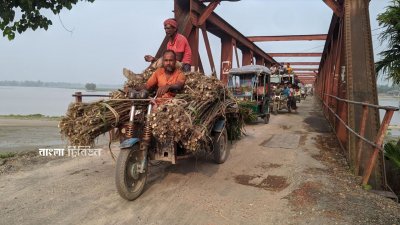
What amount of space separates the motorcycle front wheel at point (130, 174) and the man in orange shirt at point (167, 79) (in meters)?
1.19

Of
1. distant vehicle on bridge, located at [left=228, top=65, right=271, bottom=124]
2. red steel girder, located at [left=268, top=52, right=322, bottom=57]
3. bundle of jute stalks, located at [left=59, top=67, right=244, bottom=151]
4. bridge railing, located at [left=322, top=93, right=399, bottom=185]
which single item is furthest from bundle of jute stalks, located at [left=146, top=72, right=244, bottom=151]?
red steel girder, located at [left=268, top=52, right=322, bottom=57]

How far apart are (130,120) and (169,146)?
0.68 meters

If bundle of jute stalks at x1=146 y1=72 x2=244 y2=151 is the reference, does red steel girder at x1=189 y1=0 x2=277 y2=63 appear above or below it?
above

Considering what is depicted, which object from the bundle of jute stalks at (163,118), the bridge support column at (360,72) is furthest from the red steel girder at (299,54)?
the bundle of jute stalks at (163,118)

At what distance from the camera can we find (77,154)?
7270 millimetres

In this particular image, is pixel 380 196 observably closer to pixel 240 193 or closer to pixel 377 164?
pixel 377 164

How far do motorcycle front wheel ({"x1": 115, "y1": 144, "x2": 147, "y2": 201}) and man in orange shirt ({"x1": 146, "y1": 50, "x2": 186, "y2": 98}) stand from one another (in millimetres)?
1191

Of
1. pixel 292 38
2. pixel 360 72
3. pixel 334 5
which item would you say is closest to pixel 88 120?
pixel 360 72

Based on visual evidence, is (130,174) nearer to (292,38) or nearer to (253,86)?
(253,86)

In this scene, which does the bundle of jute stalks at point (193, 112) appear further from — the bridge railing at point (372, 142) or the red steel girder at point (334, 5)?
the red steel girder at point (334, 5)

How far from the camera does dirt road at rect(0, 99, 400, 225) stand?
159 inches

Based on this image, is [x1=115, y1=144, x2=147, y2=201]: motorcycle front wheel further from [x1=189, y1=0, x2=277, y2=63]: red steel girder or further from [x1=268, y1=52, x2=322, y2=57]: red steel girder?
[x1=268, y1=52, x2=322, y2=57]: red steel girder

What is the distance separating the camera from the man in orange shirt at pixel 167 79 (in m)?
5.54

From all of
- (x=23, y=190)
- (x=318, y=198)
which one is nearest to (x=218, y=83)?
(x=318, y=198)
